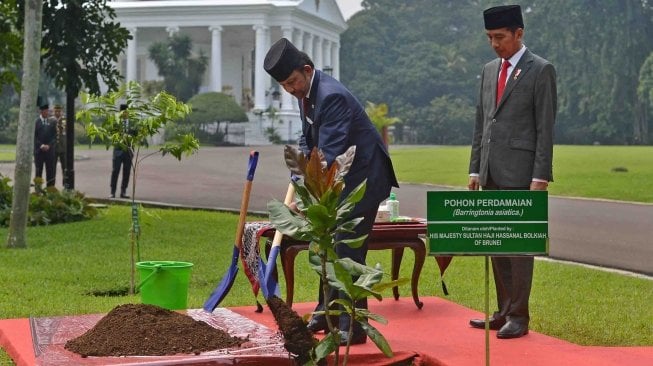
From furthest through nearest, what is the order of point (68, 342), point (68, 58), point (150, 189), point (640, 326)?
point (150, 189), point (68, 58), point (640, 326), point (68, 342)

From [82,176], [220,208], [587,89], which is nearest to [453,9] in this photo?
[587,89]

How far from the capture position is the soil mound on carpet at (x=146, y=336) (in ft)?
21.4

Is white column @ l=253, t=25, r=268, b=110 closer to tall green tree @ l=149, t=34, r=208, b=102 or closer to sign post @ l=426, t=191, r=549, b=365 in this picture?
tall green tree @ l=149, t=34, r=208, b=102

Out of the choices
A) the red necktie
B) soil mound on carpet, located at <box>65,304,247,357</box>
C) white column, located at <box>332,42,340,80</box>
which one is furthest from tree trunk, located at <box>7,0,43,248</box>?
white column, located at <box>332,42,340,80</box>

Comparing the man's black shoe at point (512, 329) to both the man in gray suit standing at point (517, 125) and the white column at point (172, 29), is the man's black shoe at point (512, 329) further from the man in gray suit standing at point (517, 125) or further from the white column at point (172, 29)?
the white column at point (172, 29)

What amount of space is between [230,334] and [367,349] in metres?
0.84

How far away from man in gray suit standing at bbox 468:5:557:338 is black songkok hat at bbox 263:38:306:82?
3.72ft

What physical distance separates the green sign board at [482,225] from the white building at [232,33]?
6351 cm

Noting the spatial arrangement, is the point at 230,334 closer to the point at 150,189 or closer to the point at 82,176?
the point at 150,189

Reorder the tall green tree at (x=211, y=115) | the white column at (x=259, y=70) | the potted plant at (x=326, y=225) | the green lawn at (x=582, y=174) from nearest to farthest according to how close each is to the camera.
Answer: the potted plant at (x=326, y=225) < the green lawn at (x=582, y=174) < the tall green tree at (x=211, y=115) < the white column at (x=259, y=70)

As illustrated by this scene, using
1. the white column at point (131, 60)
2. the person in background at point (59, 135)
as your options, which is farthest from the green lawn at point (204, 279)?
the white column at point (131, 60)

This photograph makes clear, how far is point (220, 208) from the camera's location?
781 inches

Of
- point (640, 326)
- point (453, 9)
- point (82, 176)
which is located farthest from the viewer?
point (453, 9)

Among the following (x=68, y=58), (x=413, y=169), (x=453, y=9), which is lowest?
(x=413, y=169)
